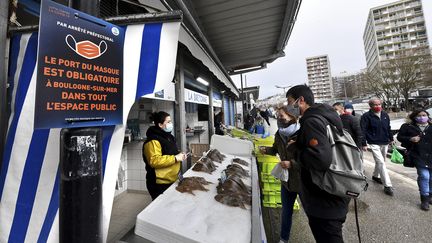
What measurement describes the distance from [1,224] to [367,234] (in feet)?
14.0

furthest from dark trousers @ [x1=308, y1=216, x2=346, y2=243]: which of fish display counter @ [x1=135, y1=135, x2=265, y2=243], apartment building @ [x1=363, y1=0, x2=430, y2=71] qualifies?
apartment building @ [x1=363, y1=0, x2=430, y2=71]

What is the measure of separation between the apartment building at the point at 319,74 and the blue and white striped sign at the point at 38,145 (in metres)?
111

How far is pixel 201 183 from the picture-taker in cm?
253

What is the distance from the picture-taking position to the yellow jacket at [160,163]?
2.55 metres

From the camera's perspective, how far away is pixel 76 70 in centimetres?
105

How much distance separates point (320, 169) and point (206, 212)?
1075mm

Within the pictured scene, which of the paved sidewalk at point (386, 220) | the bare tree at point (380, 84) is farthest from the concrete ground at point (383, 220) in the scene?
the bare tree at point (380, 84)

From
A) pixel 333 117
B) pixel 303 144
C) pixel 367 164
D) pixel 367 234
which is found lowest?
pixel 367 234

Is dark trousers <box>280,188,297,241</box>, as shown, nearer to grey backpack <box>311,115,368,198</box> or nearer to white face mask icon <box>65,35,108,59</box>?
grey backpack <box>311,115,368,198</box>

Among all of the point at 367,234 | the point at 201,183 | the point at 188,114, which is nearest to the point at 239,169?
the point at 201,183

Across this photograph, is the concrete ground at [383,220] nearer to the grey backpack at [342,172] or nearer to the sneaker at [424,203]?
the sneaker at [424,203]

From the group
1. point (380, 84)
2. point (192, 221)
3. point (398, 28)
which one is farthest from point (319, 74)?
point (192, 221)

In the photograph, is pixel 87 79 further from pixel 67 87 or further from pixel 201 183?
pixel 201 183

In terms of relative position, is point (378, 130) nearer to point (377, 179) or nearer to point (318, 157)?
point (377, 179)
